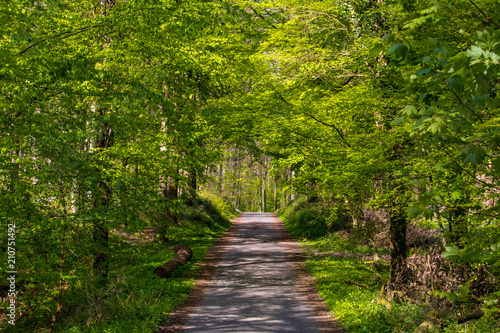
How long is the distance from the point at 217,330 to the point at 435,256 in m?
5.10

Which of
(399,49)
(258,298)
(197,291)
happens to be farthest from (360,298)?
(399,49)

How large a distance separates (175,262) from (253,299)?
3889 mm

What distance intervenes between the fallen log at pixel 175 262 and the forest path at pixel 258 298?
3.81 feet

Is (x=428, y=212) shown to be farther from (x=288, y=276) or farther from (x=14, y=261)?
(x=288, y=276)

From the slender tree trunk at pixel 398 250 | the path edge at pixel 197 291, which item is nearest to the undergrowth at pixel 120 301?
the path edge at pixel 197 291

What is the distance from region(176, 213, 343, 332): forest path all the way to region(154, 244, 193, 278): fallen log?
1.16 metres

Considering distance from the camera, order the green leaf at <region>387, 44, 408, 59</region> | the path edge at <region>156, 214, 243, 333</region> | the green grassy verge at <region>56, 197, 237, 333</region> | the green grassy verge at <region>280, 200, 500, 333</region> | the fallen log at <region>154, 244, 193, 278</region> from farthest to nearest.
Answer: the fallen log at <region>154, 244, 193, 278</region> → the path edge at <region>156, 214, 243, 333</region> → the green grassy verge at <region>56, 197, 237, 333</region> → the green grassy verge at <region>280, 200, 500, 333</region> → the green leaf at <region>387, 44, 408, 59</region>

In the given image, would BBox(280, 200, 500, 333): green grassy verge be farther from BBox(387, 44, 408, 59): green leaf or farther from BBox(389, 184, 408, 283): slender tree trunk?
BBox(387, 44, 408, 59): green leaf

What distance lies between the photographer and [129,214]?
24.1 ft

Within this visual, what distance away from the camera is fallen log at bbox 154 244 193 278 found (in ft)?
37.6

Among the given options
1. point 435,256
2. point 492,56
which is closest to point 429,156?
point 492,56

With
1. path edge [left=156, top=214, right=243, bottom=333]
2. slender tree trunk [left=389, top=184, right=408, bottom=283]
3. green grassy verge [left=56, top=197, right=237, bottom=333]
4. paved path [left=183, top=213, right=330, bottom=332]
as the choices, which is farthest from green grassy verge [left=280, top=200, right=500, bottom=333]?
green grassy verge [left=56, top=197, right=237, bottom=333]

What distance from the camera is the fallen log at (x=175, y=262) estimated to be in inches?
451

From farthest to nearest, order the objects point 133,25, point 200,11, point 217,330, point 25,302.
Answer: point 200,11
point 217,330
point 133,25
point 25,302
